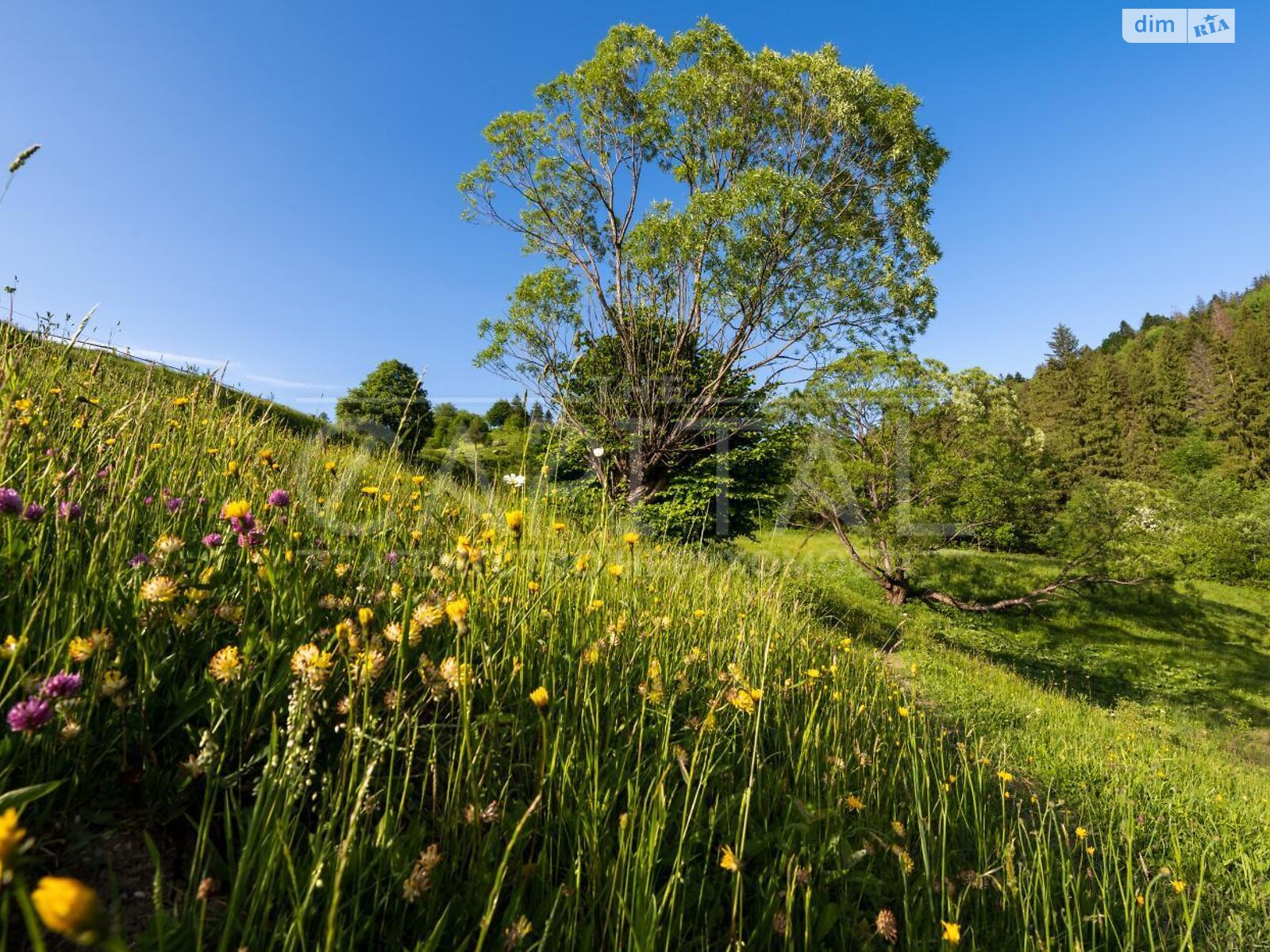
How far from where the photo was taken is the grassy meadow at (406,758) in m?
0.87

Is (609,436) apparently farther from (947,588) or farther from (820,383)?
(947,588)

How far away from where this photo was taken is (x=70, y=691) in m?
0.83

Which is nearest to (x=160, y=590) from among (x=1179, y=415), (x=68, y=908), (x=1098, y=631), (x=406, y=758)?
(x=406, y=758)

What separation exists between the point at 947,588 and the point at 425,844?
1822 cm

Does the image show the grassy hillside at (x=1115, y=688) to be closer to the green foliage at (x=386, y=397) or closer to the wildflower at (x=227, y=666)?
the wildflower at (x=227, y=666)

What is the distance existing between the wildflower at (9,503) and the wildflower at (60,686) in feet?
1.75

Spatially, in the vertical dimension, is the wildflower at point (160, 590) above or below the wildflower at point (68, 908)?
below

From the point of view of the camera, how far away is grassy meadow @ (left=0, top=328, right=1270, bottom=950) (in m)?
0.87

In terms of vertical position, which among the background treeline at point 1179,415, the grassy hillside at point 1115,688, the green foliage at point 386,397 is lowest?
the grassy hillside at point 1115,688

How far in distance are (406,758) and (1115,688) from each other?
50.8 feet

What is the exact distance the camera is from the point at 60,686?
0.82 m

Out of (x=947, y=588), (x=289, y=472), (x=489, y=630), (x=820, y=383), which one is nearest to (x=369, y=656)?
(x=489, y=630)

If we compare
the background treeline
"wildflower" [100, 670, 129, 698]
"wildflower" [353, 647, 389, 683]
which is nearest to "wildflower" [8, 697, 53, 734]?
"wildflower" [100, 670, 129, 698]

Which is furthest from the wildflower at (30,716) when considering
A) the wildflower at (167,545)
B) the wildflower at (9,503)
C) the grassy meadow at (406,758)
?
the wildflower at (9,503)
